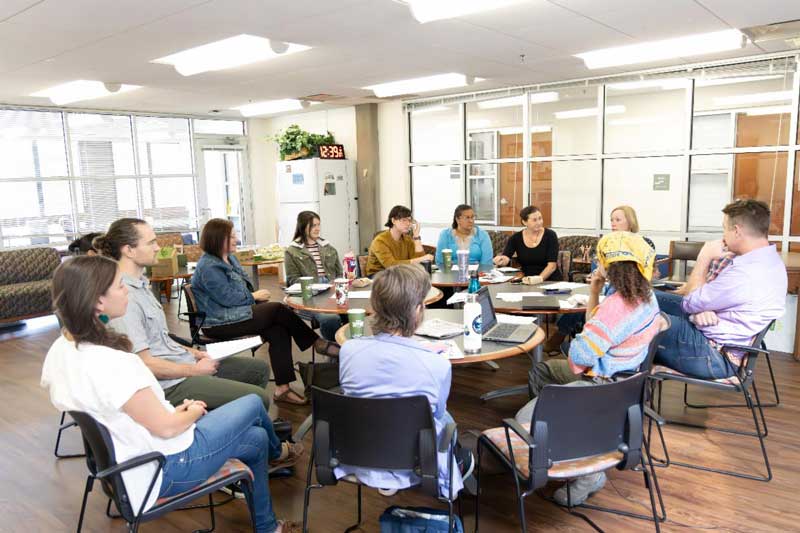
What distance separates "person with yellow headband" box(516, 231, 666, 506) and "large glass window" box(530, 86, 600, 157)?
16.1ft

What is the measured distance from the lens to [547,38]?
4965 mm

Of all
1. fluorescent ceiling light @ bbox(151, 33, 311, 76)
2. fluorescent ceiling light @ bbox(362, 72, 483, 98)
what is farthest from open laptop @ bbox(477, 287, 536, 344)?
fluorescent ceiling light @ bbox(362, 72, 483, 98)

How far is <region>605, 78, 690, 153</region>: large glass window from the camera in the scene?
7.02 m

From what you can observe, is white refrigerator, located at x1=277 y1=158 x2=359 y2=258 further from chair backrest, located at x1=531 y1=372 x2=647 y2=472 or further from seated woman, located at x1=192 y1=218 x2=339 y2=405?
chair backrest, located at x1=531 y1=372 x2=647 y2=472

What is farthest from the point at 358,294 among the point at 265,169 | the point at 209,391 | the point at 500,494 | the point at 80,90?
the point at 265,169

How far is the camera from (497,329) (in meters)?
3.17

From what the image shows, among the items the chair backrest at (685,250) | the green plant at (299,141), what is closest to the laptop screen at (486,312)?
the chair backrest at (685,250)

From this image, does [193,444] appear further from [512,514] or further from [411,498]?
[512,514]

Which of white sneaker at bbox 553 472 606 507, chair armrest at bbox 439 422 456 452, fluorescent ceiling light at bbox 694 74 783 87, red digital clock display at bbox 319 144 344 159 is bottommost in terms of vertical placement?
white sneaker at bbox 553 472 606 507

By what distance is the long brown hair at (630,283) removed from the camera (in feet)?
8.89

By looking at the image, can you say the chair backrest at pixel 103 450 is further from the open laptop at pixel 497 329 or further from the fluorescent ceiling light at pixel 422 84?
the fluorescent ceiling light at pixel 422 84

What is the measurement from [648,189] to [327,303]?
4823 mm

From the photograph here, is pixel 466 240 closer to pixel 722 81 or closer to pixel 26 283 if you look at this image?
pixel 722 81

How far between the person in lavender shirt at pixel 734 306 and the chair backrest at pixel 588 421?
121 centimetres
